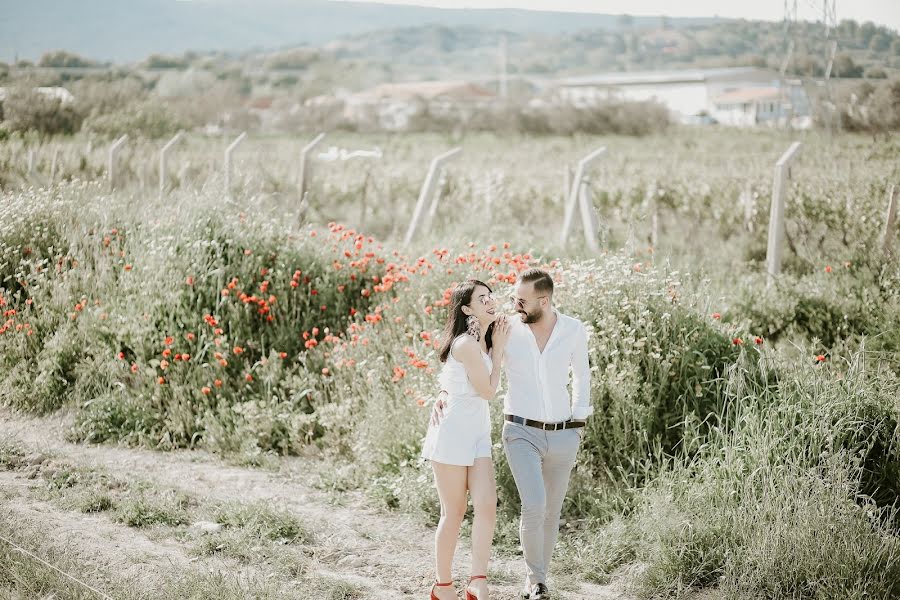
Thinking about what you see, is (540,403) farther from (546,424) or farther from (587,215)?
(587,215)

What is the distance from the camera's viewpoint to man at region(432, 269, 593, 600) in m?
4.14

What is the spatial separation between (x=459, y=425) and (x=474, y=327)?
1.49 ft

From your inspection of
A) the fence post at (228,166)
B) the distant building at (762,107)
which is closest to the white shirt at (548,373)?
the fence post at (228,166)

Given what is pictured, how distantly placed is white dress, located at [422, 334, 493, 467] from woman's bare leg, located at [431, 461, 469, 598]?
70 millimetres

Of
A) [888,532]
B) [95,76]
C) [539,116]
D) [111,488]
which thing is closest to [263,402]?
[111,488]

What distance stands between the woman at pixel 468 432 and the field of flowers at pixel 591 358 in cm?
86

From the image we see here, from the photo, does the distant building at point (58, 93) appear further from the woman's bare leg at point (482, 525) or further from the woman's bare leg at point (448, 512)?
the woman's bare leg at point (482, 525)

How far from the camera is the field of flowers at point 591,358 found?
4.46 metres

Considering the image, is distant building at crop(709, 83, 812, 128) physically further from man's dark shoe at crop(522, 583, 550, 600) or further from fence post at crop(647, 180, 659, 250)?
man's dark shoe at crop(522, 583, 550, 600)

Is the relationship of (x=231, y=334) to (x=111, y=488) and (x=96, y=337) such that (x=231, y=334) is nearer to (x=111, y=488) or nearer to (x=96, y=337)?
(x=96, y=337)

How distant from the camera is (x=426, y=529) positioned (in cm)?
526

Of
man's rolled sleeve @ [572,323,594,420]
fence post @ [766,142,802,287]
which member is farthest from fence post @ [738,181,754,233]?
man's rolled sleeve @ [572,323,594,420]

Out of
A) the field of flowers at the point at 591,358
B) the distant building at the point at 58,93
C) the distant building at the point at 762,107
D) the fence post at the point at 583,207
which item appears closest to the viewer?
the field of flowers at the point at 591,358

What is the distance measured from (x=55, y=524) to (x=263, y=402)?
192cm
